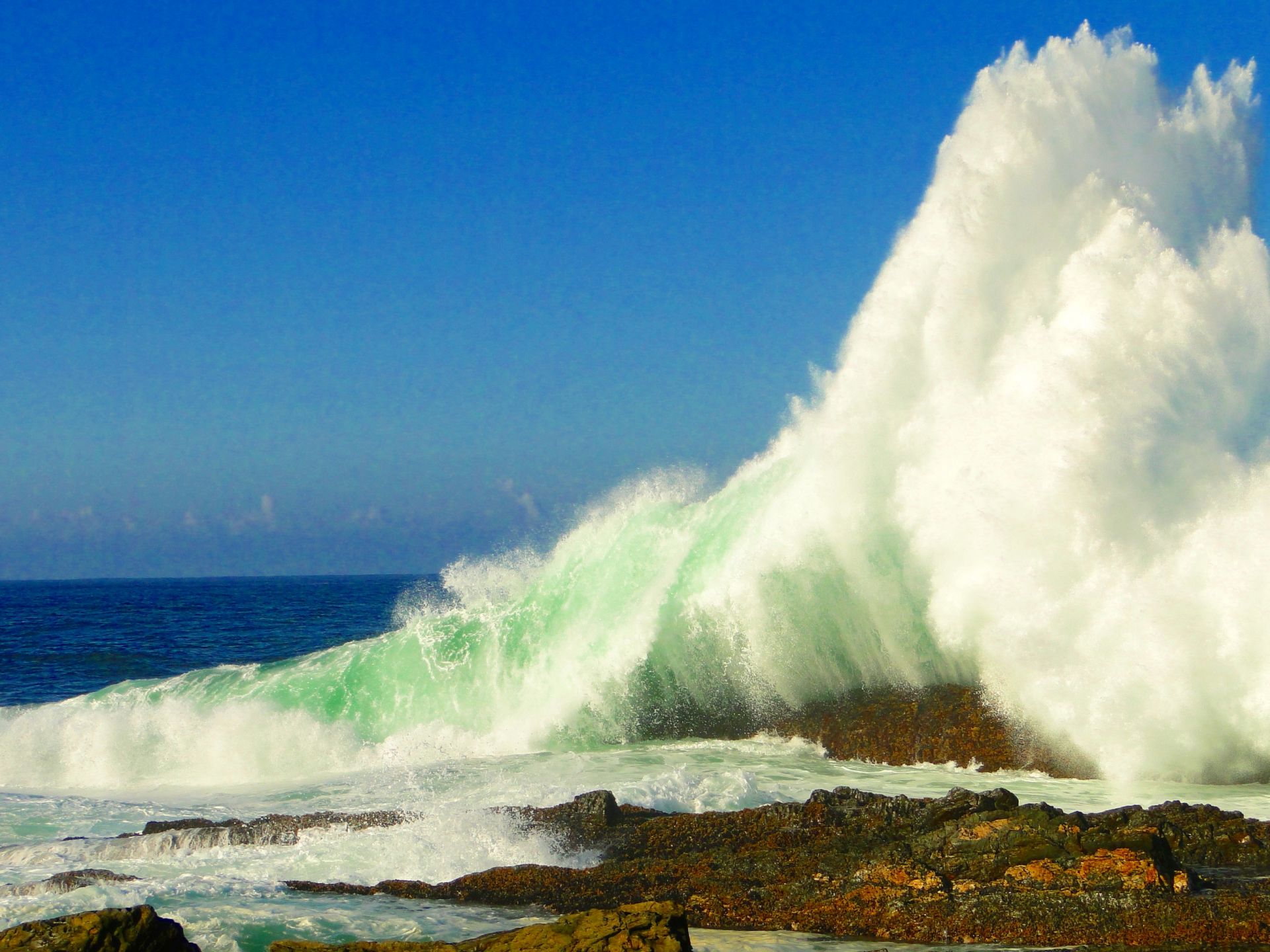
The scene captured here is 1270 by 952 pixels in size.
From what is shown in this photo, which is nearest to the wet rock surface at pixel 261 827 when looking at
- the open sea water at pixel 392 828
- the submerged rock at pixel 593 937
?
the open sea water at pixel 392 828

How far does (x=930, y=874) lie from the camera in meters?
7.50

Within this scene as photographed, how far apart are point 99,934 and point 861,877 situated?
4.91m

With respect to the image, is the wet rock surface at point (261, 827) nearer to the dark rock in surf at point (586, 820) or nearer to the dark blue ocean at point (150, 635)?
the dark rock in surf at point (586, 820)

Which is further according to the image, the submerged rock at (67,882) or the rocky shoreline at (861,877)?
the submerged rock at (67,882)

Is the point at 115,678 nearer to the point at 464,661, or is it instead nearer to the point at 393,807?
the point at 464,661

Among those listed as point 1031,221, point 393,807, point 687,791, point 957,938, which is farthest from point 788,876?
point 1031,221

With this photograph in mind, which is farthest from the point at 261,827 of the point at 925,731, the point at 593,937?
the point at 925,731

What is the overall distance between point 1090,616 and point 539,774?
6.83 m

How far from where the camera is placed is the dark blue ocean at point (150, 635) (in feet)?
97.2

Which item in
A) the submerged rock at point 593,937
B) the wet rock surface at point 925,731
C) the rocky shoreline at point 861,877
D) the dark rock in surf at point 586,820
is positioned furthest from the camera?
the wet rock surface at point 925,731

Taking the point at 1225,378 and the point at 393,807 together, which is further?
the point at 1225,378

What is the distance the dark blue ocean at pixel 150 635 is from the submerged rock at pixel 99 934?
1505cm

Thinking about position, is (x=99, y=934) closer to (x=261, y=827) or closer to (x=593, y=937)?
(x=593, y=937)

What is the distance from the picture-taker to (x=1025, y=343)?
1466 centimetres
